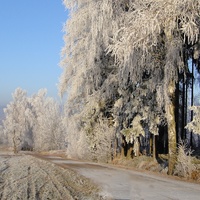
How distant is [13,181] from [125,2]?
1247 cm

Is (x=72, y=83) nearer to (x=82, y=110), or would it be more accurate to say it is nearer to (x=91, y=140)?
(x=82, y=110)

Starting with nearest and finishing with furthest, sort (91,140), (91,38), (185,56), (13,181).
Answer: (13,181) < (185,56) < (91,38) < (91,140)

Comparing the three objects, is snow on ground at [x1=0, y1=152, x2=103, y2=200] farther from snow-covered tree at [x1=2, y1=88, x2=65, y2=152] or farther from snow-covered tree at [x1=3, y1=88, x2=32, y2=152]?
snow-covered tree at [x1=3, y1=88, x2=32, y2=152]

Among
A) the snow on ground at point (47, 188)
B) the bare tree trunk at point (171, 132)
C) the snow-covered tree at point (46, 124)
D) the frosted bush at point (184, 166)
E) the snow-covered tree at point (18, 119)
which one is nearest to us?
the snow on ground at point (47, 188)

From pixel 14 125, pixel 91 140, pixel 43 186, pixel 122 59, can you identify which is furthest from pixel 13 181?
pixel 14 125

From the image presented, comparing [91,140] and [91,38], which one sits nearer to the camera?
[91,38]

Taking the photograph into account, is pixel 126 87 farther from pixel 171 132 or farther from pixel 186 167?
pixel 186 167

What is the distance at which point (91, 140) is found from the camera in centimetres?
2709

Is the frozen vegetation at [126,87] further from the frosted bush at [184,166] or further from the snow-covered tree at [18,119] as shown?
the snow-covered tree at [18,119]

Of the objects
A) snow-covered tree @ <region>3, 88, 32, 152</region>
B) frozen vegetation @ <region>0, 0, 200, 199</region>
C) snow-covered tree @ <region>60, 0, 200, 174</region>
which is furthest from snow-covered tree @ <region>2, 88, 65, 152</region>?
snow-covered tree @ <region>60, 0, 200, 174</region>

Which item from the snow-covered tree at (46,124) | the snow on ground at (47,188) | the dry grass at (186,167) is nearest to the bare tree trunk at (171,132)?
the dry grass at (186,167)

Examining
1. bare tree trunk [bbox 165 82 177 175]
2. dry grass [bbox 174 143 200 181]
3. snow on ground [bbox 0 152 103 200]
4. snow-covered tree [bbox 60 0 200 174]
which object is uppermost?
snow-covered tree [bbox 60 0 200 174]

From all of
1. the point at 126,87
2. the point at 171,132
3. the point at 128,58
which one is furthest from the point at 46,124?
the point at 128,58

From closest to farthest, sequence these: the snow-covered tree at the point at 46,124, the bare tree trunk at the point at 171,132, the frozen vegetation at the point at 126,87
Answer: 1. the frozen vegetation at the point at 126,87
2. the bare tree trunk at the point at 171,132
3. the snow-covered tree at the point at 46,124
